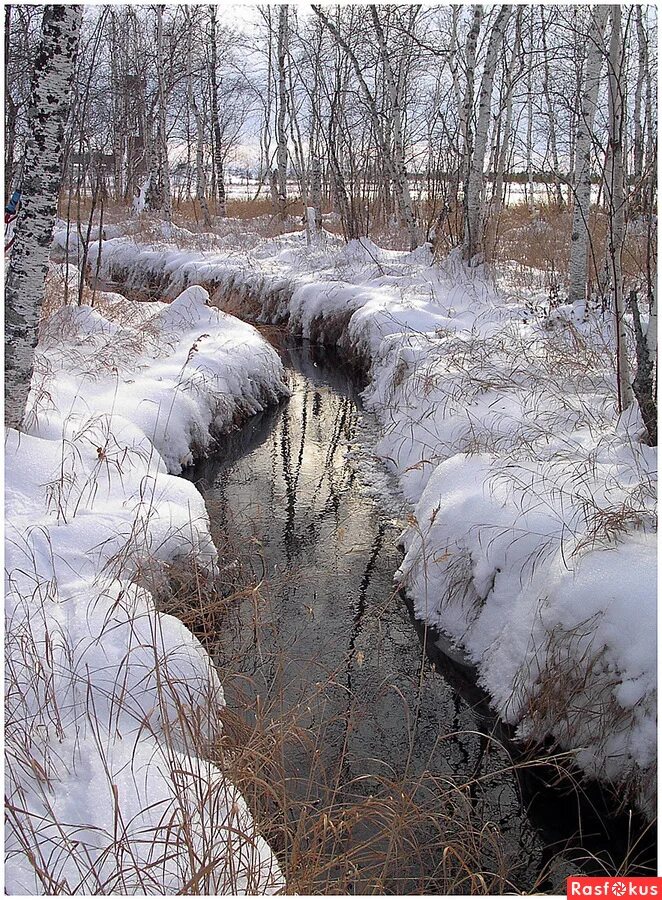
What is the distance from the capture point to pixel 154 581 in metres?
3.46

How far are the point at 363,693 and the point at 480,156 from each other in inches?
317

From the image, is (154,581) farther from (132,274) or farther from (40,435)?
(132,274)

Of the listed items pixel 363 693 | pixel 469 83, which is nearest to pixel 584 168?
pixel 469 83

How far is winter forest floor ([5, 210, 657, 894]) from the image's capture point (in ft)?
6.73

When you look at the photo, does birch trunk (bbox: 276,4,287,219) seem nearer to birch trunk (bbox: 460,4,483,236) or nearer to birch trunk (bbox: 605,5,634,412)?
birch trunk (bbox: 460,4,483,236)

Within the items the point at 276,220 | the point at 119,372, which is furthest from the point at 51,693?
the point at 276,220

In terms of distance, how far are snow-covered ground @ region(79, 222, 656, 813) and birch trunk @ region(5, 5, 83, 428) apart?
2.46 meters

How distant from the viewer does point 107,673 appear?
258cm

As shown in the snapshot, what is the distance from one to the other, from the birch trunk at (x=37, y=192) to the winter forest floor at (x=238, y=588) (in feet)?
1.52

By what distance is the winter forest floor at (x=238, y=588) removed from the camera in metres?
2.05

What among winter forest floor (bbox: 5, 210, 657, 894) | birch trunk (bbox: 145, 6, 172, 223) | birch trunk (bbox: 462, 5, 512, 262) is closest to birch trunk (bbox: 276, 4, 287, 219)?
birch trunk (bbox: 145, 6, 172, 223)

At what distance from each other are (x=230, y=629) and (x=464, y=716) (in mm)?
1283

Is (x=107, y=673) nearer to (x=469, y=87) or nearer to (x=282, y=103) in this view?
(x=469, y=87)

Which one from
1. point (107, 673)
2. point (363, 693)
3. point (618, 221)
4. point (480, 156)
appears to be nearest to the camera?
point (107, 673)
